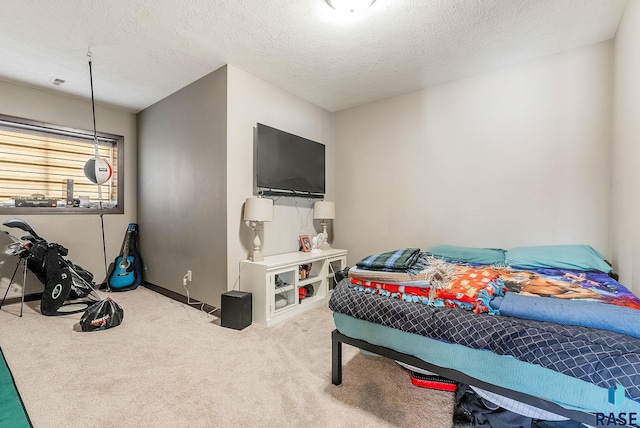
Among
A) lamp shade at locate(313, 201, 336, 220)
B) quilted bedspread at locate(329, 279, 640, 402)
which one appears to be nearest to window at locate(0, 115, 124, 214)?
lamp shade at locate(313, 201, 336, 220)

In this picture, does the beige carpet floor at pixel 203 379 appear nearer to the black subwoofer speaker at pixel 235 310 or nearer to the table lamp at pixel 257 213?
the black subwoofer speaker at pixel 235 310

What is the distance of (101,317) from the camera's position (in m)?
2.60

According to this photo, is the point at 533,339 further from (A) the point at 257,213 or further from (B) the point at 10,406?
(B) the point at 10,406

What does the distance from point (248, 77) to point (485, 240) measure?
10.4 ft

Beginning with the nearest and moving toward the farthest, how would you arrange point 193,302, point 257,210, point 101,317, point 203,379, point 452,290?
point 452,290 < point 203,379 < point 101,317 < point 257,210 < point 193,302

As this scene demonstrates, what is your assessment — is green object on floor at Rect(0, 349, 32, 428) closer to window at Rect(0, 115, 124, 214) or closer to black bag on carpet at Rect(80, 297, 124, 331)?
black bag on carpet at Rect(80, 297, 124, 331)

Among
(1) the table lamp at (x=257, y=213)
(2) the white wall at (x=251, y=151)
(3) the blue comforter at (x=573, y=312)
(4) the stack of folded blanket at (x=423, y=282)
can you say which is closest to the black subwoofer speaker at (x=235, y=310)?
(2) the white wall at (x=251, y=151)

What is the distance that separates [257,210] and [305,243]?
40.3 inches

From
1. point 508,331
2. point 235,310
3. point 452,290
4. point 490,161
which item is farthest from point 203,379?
point 490,161

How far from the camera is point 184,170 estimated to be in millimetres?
3436

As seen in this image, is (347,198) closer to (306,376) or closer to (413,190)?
(413,190)

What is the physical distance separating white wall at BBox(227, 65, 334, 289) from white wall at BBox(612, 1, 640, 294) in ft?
10.0

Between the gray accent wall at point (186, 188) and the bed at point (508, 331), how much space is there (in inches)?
72.4

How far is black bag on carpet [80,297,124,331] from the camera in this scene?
8.41 ft
